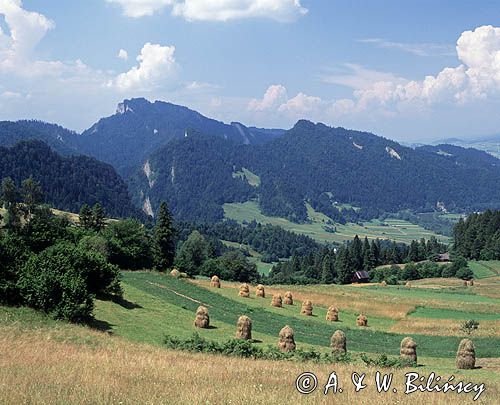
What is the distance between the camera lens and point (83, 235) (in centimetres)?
7006

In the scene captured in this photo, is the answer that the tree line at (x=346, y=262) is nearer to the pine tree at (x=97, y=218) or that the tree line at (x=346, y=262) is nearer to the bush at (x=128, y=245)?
the pine tree at (x=97, y=218)

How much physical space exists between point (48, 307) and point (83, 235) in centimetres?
4058

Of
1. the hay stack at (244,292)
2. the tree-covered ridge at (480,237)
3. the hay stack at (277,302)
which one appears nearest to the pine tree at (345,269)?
the tree-covered ridge at (480,237)

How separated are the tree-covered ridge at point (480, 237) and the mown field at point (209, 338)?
2237 inches

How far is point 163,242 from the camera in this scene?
86.7m

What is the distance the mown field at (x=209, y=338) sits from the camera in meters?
12.3

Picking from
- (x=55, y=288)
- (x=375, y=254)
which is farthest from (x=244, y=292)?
(x=375, y=254)

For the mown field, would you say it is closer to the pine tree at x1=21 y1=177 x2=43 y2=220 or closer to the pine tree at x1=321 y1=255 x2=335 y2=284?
the pine tree at x1=21 y1=177 x2=43 y2=220

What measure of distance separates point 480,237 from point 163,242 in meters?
91.9

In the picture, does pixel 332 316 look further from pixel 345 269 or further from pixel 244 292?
pixel 345 269

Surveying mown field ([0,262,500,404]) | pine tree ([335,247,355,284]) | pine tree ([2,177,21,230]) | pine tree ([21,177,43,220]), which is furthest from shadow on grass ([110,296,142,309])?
pine tree ([335,247,355,284])

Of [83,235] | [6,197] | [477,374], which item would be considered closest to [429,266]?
[83,235]

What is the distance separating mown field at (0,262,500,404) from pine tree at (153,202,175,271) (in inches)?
744

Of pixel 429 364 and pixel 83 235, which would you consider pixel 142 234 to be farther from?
pixel 429 364
